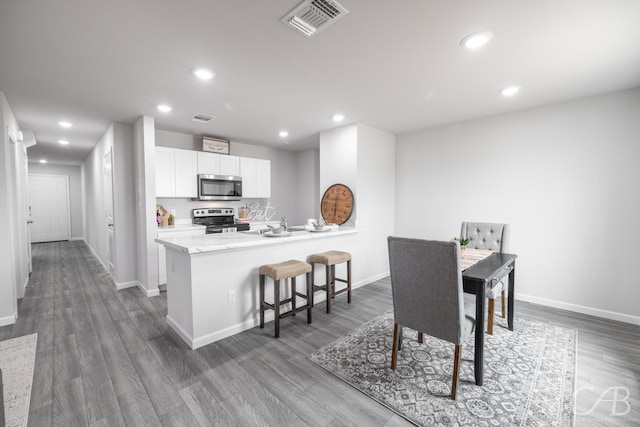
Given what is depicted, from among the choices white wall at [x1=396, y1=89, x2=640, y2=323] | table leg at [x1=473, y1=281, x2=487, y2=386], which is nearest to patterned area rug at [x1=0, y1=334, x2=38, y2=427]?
table leg at [x1=473, y1=281, x2=487, y2=386]

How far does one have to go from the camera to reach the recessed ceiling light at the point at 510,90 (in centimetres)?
286

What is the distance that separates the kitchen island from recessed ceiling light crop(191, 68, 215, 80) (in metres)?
1.53

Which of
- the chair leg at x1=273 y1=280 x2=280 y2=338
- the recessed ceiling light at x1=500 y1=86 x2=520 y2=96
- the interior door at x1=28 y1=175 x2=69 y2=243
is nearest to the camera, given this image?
the chair leg at x1=273 y1=280 x2=280 y2=338

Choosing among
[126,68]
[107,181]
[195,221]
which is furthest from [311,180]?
[126,68]

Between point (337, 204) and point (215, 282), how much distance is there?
7.45 feet

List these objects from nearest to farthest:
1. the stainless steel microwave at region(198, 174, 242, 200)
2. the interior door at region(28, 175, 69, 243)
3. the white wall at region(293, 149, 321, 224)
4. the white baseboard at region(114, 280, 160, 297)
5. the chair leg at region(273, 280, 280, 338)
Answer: the chair leg at region(273, 280, 280, 338) → the white baseboard at region(114, 280, 160, 297) → the stainless steel microwave at region(198, 174, 242, 200) → the white wall at region(293, 149, 321, 224) → the interior door at region(28, 175, 69, 243)

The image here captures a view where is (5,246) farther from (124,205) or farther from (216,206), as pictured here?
(216,206)

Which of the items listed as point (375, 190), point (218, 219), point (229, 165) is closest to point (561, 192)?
point (375, 190)

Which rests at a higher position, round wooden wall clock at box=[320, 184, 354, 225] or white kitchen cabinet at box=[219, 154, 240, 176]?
white kitchen cabinet at box=[219, 154, 240, 176]

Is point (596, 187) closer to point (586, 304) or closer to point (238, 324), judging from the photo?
point (586, 304)

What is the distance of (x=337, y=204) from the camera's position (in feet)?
14.2

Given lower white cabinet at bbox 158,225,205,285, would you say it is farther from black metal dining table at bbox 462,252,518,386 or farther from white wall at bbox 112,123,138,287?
black metal dining table at bbox 462,252,518,386

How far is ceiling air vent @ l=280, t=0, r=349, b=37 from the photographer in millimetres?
1646

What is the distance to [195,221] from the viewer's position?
16.2 ft
